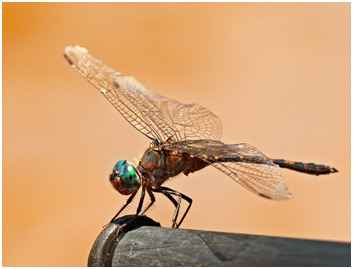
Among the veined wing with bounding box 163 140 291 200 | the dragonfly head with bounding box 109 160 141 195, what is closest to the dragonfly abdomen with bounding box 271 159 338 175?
the veined wing with bounding box 163 140 291 200

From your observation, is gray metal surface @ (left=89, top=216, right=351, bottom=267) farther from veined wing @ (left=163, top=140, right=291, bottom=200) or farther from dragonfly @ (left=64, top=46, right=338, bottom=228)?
veined wing @ (left=163, top=140, right=291, bottom=200)

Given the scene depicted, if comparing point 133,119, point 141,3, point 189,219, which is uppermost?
point 141,3

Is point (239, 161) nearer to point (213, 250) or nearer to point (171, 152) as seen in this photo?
point (171, 152)

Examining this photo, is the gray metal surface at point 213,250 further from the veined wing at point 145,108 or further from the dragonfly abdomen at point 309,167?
the dragonfly abdomen at point 309,167

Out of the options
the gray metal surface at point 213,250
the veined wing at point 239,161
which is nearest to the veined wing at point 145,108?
the veined wing at point 239,161

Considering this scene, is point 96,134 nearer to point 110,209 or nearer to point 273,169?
point 110,209

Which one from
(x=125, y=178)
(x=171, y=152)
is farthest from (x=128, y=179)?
(x=171, y=152)

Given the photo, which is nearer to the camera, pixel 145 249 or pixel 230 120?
pixel 145 249

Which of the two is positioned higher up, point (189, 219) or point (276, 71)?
point (276, 71)

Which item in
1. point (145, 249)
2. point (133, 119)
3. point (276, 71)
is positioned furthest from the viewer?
point (276, 71)

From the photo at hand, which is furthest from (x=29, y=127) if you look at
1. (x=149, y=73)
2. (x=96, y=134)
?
(x=149, y=73)
